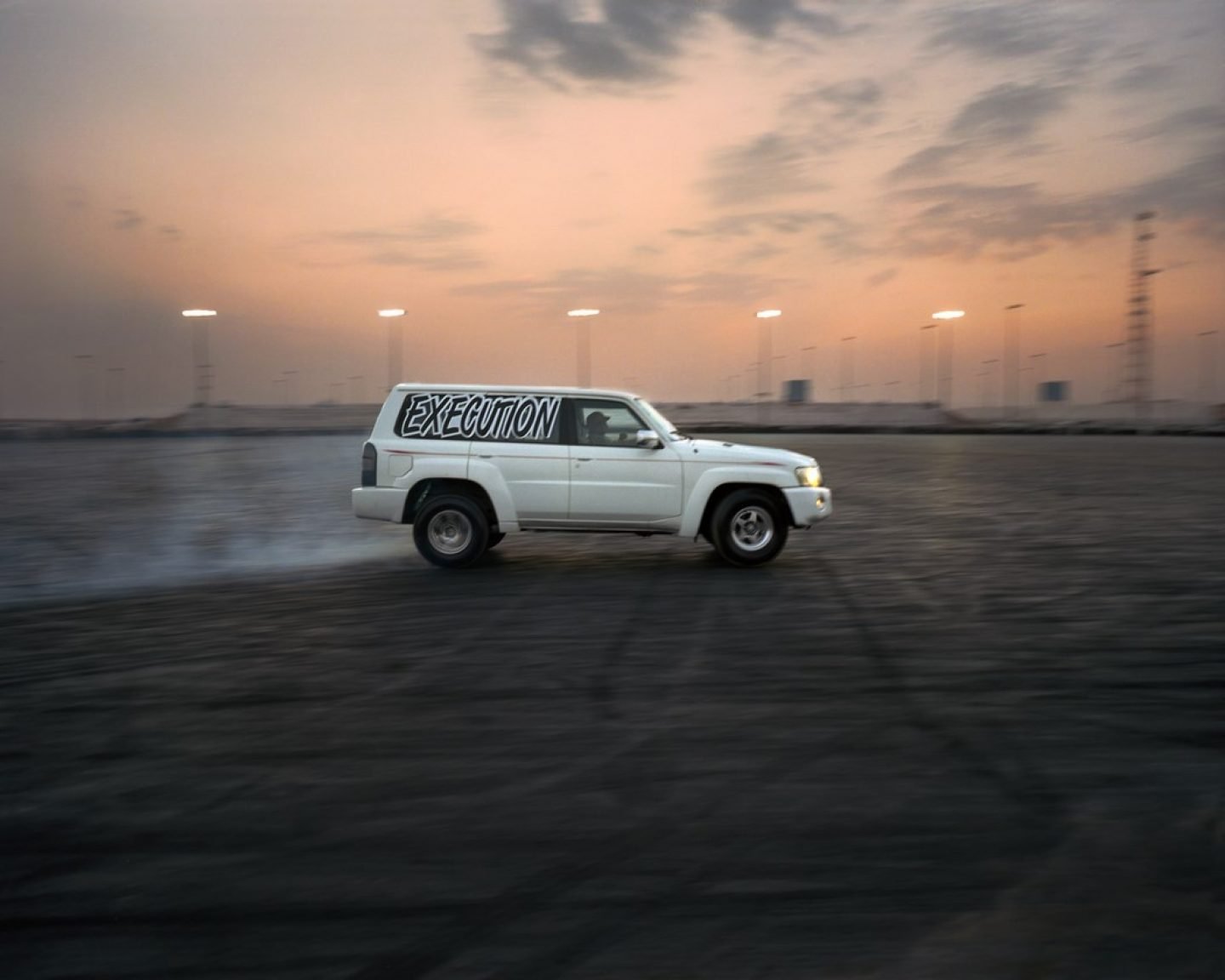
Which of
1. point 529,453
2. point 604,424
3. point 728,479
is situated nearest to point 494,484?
point 529,453

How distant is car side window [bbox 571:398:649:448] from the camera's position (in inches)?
516

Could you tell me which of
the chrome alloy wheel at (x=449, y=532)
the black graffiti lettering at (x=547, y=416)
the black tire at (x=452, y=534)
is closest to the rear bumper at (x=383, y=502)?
the black tire at (x=452, y=534)

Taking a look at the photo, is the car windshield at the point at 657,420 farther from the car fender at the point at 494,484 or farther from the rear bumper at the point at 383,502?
the rear bumper at the point at 383,502

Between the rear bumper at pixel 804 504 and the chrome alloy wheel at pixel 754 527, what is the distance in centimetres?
28

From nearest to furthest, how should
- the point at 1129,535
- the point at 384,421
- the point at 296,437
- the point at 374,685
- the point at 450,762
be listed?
1. the point at 450,762
2. the point at 374,685
3. the point at 384,421
4. the point at 1129,535
5. the point at 296,437

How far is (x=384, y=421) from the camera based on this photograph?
13.2 meters

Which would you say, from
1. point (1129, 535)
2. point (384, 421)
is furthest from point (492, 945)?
point (1129, 535)

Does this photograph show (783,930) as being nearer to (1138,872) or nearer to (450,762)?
(1138,872)

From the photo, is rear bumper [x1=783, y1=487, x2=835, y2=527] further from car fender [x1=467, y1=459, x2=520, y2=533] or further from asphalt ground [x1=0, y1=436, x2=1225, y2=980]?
car fender [x1=467, y1=459, x2=520, y2=533]

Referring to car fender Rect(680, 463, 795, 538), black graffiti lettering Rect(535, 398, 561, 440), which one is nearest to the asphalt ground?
car fender Rect(680, 463, 795, 538)

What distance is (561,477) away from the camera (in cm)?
1297

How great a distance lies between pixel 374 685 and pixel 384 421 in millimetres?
6254

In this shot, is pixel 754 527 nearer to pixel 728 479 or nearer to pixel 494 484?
pixel 728 479

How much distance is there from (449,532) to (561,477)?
1409 mm
